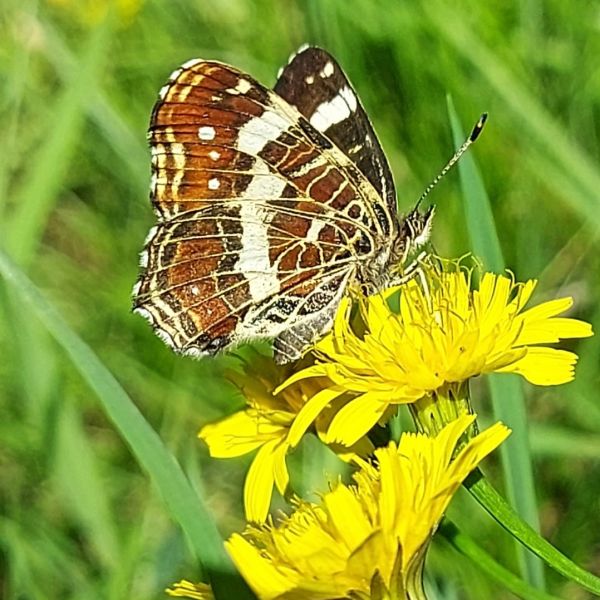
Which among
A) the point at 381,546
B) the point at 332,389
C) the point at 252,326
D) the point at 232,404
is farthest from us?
the point at 232,404

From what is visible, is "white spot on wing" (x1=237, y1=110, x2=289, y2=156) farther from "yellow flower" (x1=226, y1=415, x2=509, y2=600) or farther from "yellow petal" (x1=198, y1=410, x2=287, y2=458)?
"yellow flower" (x1=226, y1=415, x2=509, y2=600)

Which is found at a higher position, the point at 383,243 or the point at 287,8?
the point at 287,8

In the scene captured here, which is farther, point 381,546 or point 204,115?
point 204,115

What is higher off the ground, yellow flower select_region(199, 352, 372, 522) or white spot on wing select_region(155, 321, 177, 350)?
white spot on wing select_region(155, 321, 177, 350)

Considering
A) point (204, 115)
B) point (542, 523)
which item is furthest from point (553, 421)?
point (204, 115)

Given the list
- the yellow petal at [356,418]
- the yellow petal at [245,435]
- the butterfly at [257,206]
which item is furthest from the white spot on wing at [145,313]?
the yellow petal at [356,418]

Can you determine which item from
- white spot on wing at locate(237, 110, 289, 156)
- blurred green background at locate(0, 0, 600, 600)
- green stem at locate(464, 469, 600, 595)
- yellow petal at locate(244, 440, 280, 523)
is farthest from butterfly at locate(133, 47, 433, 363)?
green stem at locate(464, 469, 600, 595)

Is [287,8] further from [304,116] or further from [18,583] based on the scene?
[18,583]
